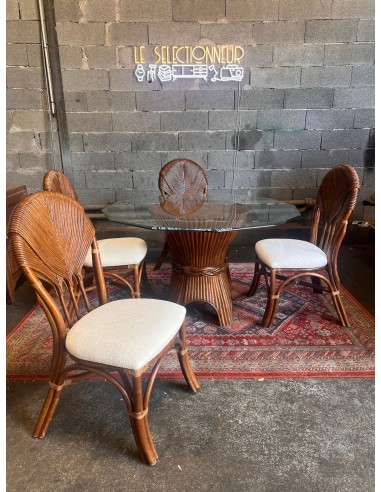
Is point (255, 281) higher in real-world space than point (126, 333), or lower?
lower

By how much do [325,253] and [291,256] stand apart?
262 millimetres

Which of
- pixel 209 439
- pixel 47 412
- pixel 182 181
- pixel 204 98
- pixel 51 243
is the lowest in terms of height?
pixel 209 439

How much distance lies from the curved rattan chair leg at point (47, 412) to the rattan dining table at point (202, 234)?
34.0 inches

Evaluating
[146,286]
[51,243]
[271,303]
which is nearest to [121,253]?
[146,286]

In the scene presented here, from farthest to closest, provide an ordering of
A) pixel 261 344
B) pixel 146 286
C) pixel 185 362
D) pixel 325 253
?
1. pixel 146 286
2. pixel 325 253
3. pixel 261 344
4. pixel 185 362

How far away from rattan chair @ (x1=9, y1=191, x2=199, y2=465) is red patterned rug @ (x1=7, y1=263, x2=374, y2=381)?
0.39 metres

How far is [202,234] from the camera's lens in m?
1.96

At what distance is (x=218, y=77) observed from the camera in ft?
10.4

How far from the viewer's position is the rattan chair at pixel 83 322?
3.88 feet

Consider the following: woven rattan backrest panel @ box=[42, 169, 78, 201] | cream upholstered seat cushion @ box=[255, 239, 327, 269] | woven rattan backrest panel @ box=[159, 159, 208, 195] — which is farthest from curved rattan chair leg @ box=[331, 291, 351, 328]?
woven rattan backrest panel @ box=[42, 169, 78, 201]

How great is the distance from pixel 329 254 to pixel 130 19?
261cm

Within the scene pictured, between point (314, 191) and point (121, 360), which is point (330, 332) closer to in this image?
point (121, 360)

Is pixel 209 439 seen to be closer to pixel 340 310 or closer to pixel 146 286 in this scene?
pixel 340 310
